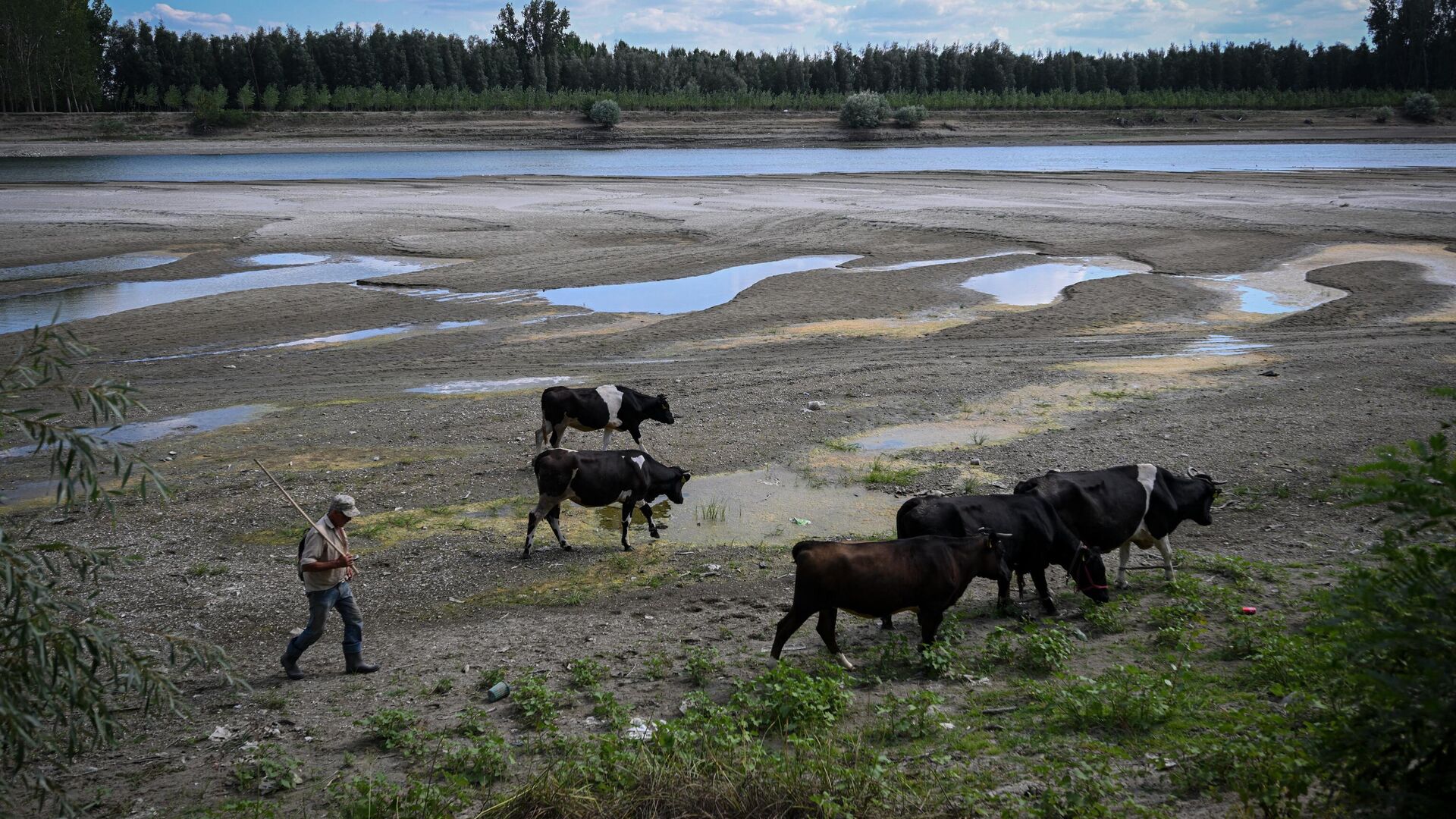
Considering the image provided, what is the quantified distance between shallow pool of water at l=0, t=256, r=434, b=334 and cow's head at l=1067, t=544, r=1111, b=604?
25499mm

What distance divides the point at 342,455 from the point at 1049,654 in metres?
11.6

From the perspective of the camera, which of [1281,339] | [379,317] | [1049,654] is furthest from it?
[379,317]

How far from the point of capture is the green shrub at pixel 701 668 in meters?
9.09

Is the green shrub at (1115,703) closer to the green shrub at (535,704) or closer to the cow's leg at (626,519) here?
the green shrub at (535,704)

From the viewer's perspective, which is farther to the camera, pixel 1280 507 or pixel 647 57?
pixel 647 57

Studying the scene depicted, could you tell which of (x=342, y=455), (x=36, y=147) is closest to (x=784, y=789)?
(x=342, y=455)

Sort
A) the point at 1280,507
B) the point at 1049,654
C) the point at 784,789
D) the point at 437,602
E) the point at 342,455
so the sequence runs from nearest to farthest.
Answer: the point at 784,789 → the point at 1049,654 → the point at 437,602 → the point at 1280,507 → the point at 342,455

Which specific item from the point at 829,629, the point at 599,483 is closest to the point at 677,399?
the point at 599,483

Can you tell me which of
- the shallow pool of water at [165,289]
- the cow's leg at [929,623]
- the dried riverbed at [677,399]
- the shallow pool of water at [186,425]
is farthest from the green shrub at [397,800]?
the shallow pool of water at [165,289]

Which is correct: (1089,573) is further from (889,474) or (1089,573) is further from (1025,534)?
(889,474)

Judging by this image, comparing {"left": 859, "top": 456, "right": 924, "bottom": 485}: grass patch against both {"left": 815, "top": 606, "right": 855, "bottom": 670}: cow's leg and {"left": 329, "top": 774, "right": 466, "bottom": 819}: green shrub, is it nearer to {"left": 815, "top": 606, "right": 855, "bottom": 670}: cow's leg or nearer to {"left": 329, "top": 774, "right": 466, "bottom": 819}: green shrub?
{"left": 815, "top": 606, "right": 855, "bottom": 670}: cow's leg

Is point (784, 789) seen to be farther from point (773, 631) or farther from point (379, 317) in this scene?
point (379, 317)

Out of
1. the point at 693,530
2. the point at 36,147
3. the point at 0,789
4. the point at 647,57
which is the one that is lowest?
the point at 693,530

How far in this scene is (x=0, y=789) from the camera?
532cm
